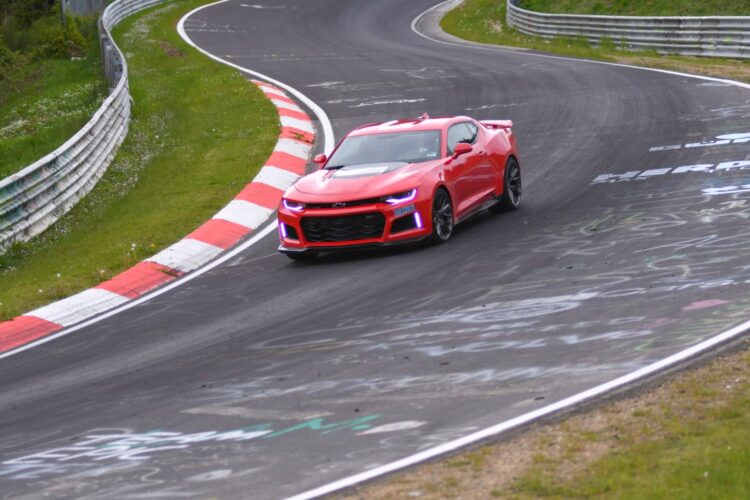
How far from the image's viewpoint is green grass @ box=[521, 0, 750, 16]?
33625 mm

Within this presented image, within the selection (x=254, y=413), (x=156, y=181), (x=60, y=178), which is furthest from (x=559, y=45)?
(x=254, y=413)

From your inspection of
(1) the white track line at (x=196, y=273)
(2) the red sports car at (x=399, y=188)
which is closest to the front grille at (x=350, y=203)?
(2) the red sports car at (x=399, y=188)

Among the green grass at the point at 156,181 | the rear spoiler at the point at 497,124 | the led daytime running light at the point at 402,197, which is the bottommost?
the green grass at the point at 156,181

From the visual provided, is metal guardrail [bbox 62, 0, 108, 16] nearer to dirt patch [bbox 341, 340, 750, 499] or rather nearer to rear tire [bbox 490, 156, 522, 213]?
rear tire [bbox 490, 156, 522, 213]

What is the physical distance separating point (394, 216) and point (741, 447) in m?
7.20

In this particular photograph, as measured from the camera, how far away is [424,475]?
6.28 m

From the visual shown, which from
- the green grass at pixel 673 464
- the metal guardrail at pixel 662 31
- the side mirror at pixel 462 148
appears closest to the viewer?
the green grass at pixel 673 464

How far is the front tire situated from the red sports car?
11mm

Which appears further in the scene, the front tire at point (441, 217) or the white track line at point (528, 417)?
the front tire at point (441, 217)

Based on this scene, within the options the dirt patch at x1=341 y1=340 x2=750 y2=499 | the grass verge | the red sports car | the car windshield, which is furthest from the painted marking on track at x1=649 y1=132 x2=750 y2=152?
the dirt patch at x1=341 y1=340 x2=750 y2=499

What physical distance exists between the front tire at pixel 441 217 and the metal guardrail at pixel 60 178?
557 cm

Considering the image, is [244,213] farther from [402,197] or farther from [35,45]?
[35,45]

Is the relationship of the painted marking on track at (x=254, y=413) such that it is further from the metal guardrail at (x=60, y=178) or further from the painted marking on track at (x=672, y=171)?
the painted marking on track at (x=672, y=171)

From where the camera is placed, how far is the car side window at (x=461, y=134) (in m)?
14.3
